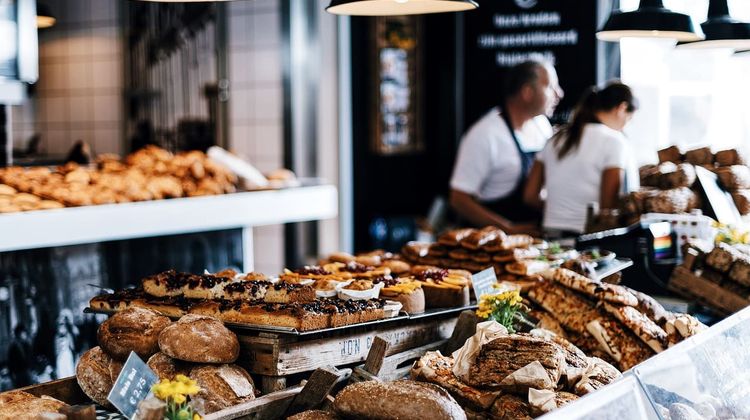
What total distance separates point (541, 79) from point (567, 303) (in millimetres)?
3599

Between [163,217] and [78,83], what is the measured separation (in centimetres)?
478

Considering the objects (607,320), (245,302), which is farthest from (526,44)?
(245,302)

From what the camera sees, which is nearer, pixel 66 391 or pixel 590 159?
pixel 66 391

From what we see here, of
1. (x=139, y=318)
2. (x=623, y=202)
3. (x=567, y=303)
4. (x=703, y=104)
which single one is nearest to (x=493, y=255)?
(x=567, y=303)

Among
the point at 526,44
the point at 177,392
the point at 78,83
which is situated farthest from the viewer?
the point at 78,83

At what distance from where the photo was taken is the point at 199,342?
7.57 ft

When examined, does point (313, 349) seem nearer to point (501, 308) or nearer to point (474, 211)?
point (501, 308)

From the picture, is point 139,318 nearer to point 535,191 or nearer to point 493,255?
point 493,255

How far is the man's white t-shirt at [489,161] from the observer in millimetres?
6457

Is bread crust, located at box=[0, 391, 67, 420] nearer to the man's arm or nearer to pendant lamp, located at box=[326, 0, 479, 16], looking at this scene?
pendant lamp, located at box=[326, 0, 479, 16]

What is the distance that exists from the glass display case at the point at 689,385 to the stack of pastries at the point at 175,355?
3.14 ft

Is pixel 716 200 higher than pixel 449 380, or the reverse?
pixel 716 200

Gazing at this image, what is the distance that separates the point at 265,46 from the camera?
779 centimetres

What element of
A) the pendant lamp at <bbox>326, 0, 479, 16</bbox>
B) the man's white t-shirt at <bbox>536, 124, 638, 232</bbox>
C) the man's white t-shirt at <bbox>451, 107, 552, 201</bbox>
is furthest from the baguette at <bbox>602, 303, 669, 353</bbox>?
the man's white t-shirt at <bbox>451, 107, 552, 201</bbox>
